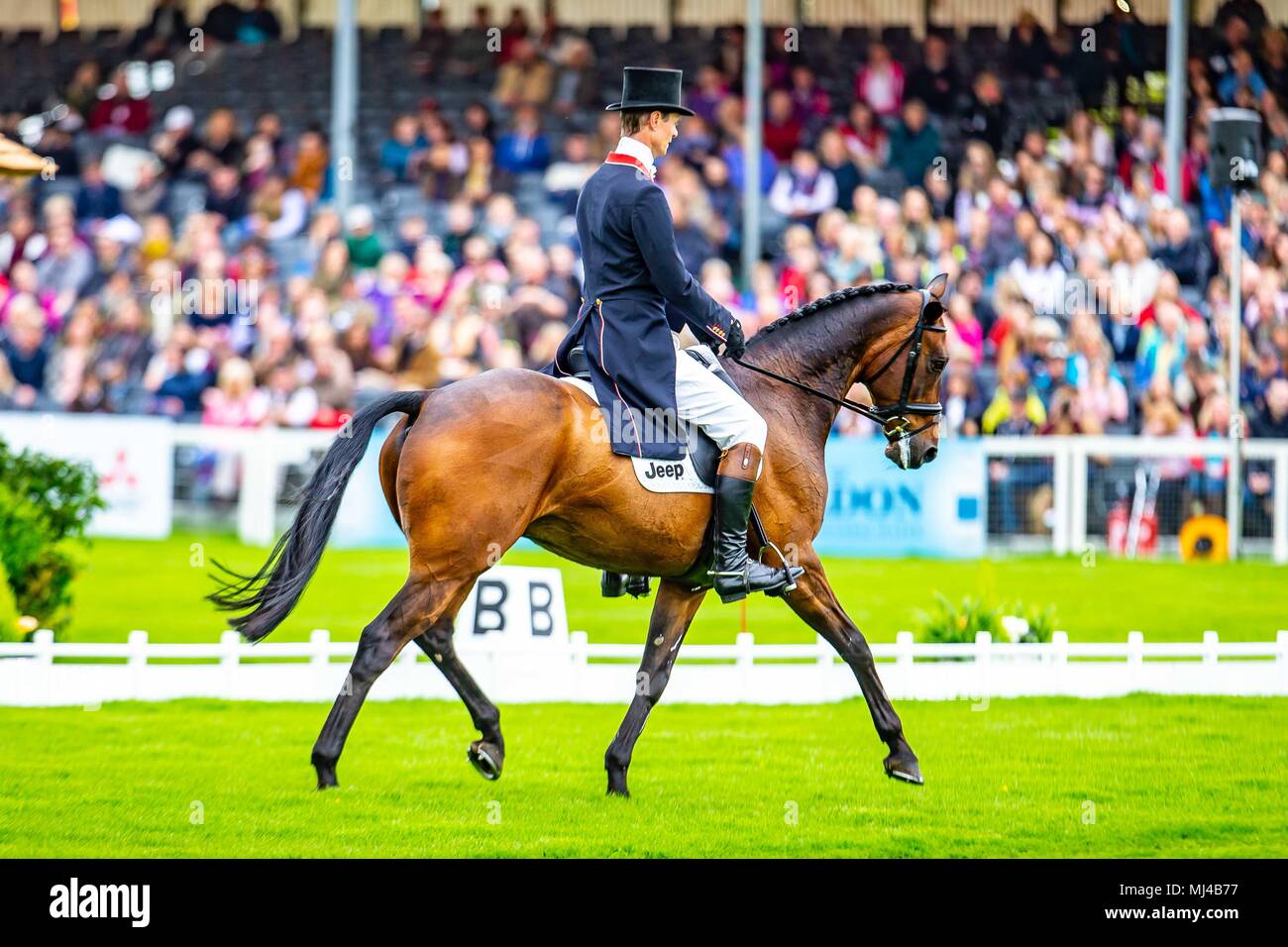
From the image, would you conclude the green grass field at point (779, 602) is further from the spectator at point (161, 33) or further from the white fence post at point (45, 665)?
the spectator at point (161, 33)

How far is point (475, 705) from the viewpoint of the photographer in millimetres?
7059

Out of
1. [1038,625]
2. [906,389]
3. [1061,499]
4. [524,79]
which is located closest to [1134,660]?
[1038,625]

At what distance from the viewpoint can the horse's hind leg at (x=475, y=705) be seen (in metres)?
6.96

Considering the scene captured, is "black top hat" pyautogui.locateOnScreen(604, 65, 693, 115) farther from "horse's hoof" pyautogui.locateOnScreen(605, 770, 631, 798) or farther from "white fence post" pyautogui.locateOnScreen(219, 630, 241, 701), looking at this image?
"white fence post" pyautogui.locateOnScreen(219, 630, 241, 701)

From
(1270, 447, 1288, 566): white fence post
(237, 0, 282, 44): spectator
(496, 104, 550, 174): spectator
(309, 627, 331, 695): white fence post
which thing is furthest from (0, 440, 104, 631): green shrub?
(237, 0, 282, 44): spectator

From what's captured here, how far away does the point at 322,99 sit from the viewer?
70.9 ft

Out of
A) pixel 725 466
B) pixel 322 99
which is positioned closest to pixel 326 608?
pixel 725 466

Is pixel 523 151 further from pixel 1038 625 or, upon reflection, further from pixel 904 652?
pixel 904 652

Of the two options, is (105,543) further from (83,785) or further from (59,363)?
(83,785)

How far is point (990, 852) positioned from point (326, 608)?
6858mm

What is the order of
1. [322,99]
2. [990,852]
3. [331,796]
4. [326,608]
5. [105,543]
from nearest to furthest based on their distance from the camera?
[990,852], [331,796], [326,608], [105,543], [322,99]

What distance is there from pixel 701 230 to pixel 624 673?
9208mm

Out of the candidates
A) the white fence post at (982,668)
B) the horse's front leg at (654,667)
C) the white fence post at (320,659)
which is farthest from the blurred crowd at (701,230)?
the horse's front leg at (654,667)

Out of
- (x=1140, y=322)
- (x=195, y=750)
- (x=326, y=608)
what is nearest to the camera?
(x=195, y=750)
